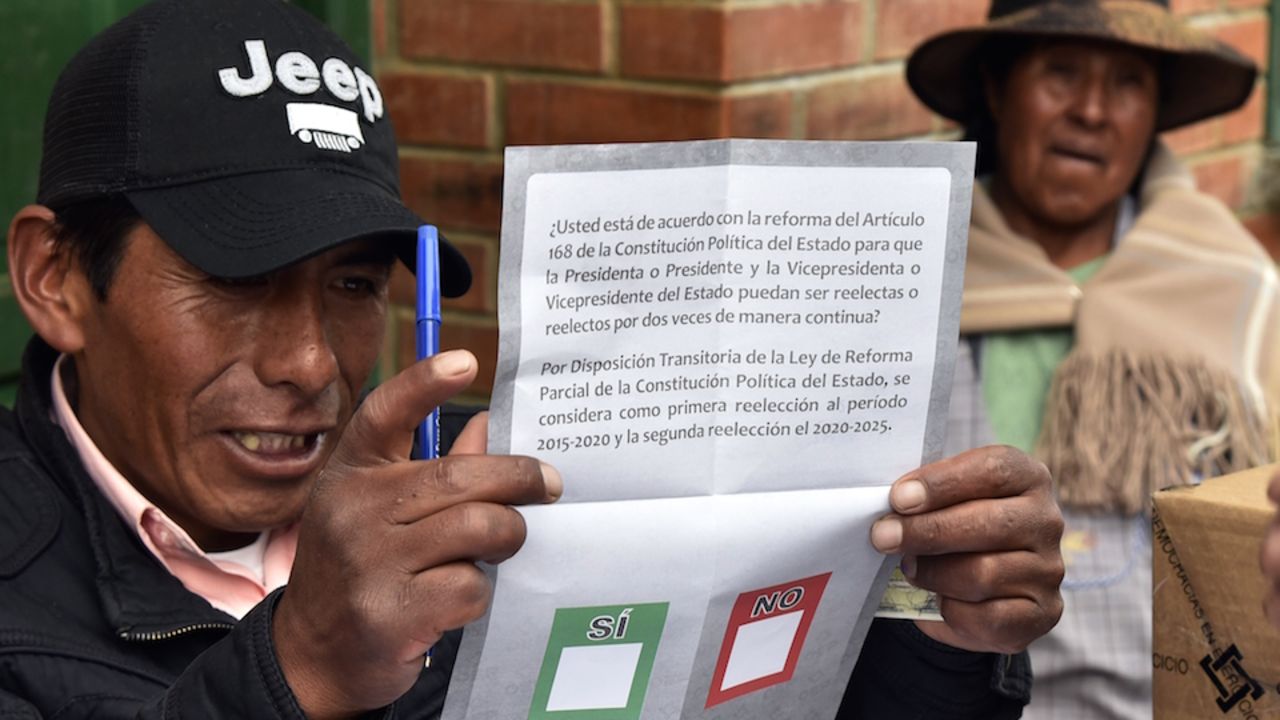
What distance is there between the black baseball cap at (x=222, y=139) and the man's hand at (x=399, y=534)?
40cm

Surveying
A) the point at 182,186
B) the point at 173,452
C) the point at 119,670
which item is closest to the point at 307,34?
the point at 182,186

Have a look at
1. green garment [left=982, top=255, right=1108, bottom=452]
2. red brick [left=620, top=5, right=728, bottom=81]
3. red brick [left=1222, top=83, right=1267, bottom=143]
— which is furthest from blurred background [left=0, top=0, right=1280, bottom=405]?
red brick [left=1222, top=83, right=1267, bottom=143]

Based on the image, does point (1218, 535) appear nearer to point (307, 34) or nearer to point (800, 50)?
point (307, 34)

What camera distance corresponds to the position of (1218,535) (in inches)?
57.1

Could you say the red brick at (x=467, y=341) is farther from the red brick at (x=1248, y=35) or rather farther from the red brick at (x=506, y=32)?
the red brick at (x=1248, y=35)

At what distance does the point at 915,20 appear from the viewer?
9.68 ft

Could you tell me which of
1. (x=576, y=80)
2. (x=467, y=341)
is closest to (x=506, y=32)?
(x=576, y=80)

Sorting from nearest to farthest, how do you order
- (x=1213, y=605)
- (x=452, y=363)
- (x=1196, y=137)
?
(x=452, y=363) → (x=1213, y=605) → (x=1196, y=137)

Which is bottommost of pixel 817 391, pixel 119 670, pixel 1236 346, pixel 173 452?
pixel 1236 346

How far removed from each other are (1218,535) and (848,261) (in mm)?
398

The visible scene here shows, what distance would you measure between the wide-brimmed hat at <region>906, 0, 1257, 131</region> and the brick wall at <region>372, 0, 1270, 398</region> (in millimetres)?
63

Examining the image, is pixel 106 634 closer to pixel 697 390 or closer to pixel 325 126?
pixel 325 126

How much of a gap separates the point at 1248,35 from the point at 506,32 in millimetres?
1792

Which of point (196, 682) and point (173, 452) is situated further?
point (173, 452)
